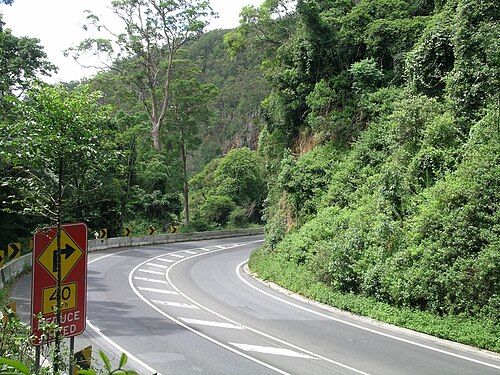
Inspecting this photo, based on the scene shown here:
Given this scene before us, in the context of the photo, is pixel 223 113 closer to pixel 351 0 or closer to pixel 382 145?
pixel 351 0

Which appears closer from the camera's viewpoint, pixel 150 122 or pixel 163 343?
pixel 163 343

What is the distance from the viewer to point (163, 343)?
11.4 metres

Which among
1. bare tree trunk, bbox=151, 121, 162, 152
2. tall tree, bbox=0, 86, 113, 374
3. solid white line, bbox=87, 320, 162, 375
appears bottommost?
solid white line, bbox=87, 320, 162, 375

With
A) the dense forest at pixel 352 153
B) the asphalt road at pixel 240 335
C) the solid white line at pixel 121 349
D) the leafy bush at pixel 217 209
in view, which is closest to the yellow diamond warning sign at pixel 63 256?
the dense forest at pixel 352 153

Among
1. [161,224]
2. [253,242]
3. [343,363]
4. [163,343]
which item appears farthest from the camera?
[161,224]

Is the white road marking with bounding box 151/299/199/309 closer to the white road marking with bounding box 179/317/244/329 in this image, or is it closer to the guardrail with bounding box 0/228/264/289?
the white road marking with bounding box 179/317/244/329

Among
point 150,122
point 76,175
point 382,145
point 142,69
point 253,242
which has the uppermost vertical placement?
point 142,69

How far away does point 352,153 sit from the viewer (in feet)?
72.3

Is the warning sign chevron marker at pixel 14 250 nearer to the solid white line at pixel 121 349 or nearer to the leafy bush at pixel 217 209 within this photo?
the solid white line at pixel 121 349

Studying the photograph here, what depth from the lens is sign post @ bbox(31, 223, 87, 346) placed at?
17.6 feet

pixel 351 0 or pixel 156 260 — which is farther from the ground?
pixel 351 0

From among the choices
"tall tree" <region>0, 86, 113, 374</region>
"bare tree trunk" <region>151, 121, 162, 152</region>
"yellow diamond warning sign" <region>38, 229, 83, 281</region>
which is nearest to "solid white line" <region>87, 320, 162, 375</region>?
"tall tree" <region>0, 86, 113, 374</region>

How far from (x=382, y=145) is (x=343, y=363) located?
12422 millimetres

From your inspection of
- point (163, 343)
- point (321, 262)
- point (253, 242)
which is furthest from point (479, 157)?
point (253, 242)
